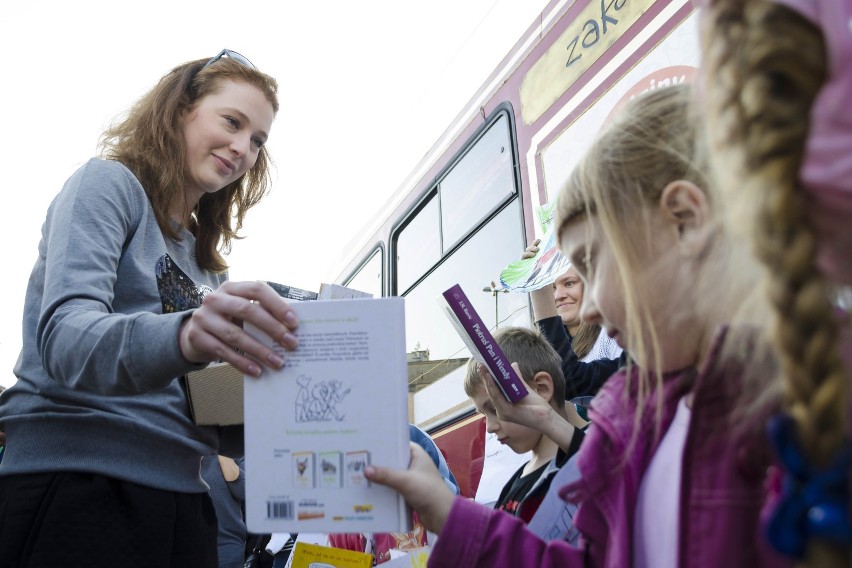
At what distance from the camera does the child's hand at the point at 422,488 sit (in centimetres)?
90

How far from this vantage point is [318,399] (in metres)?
0.94

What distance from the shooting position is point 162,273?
1.27 metres

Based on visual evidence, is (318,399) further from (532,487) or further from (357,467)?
(532,487)

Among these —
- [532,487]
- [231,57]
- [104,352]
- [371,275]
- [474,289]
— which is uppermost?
[371,275]

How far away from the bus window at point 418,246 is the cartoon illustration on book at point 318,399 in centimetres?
372

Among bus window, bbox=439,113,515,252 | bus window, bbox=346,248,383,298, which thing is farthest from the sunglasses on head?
bus window, bbox=346,248,383,298

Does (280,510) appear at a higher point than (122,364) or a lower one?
lower

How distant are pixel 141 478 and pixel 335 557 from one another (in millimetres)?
1058

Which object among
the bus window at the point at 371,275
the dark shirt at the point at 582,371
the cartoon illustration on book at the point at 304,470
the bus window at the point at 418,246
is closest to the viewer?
the cartoon illustration on book at the point at 304,470

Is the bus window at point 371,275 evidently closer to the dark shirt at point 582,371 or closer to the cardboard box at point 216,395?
the dark shirt at point 582,371

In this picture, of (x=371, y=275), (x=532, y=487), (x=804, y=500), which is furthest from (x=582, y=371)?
(x=371, y=275)

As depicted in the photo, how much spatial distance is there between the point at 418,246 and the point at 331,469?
426 cm

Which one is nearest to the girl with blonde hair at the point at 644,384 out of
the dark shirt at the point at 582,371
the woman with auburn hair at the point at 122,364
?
the woman with auburn hair at the point at 122,364

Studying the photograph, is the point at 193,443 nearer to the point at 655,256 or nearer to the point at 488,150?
the point at 655,256
